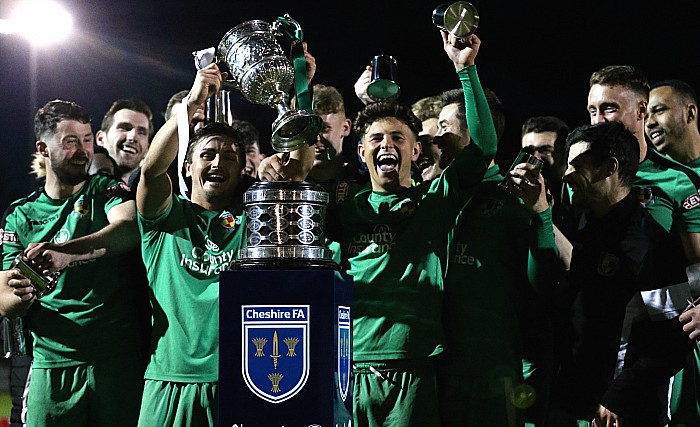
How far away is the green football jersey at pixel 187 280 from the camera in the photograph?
3605 millimetres

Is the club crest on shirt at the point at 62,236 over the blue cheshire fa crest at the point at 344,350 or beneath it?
over

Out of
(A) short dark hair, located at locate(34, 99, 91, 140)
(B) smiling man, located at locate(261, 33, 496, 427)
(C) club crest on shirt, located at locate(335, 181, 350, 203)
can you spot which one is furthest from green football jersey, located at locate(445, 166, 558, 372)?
(A) short dark hair, located at locate(34, 99, 91, 140)

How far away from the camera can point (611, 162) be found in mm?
3680

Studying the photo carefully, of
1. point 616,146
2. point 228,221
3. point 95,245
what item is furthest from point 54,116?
point 616,146

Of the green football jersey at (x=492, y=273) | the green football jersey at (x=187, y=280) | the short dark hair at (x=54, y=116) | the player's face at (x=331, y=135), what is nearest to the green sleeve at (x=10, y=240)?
the short dark hair at (x=54, y=116)

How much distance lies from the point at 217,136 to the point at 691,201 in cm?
181

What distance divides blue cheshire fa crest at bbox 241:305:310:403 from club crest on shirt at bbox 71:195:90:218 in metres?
1.92

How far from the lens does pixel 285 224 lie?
9.05 ft

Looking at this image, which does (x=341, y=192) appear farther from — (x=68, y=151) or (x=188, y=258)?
(x=68, y=151)

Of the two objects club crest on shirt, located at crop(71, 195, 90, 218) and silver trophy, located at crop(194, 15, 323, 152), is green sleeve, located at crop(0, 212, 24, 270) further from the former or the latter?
silver trophy, located at crop(194, 15, 323, 152)

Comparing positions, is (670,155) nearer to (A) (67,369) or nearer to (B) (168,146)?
(B) (168,146)

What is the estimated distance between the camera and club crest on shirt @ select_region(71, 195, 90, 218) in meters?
4.25

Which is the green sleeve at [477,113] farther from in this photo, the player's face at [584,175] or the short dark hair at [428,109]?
the short dark hair at [428,109]

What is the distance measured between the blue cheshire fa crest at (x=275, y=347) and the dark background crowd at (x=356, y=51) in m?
3.09
